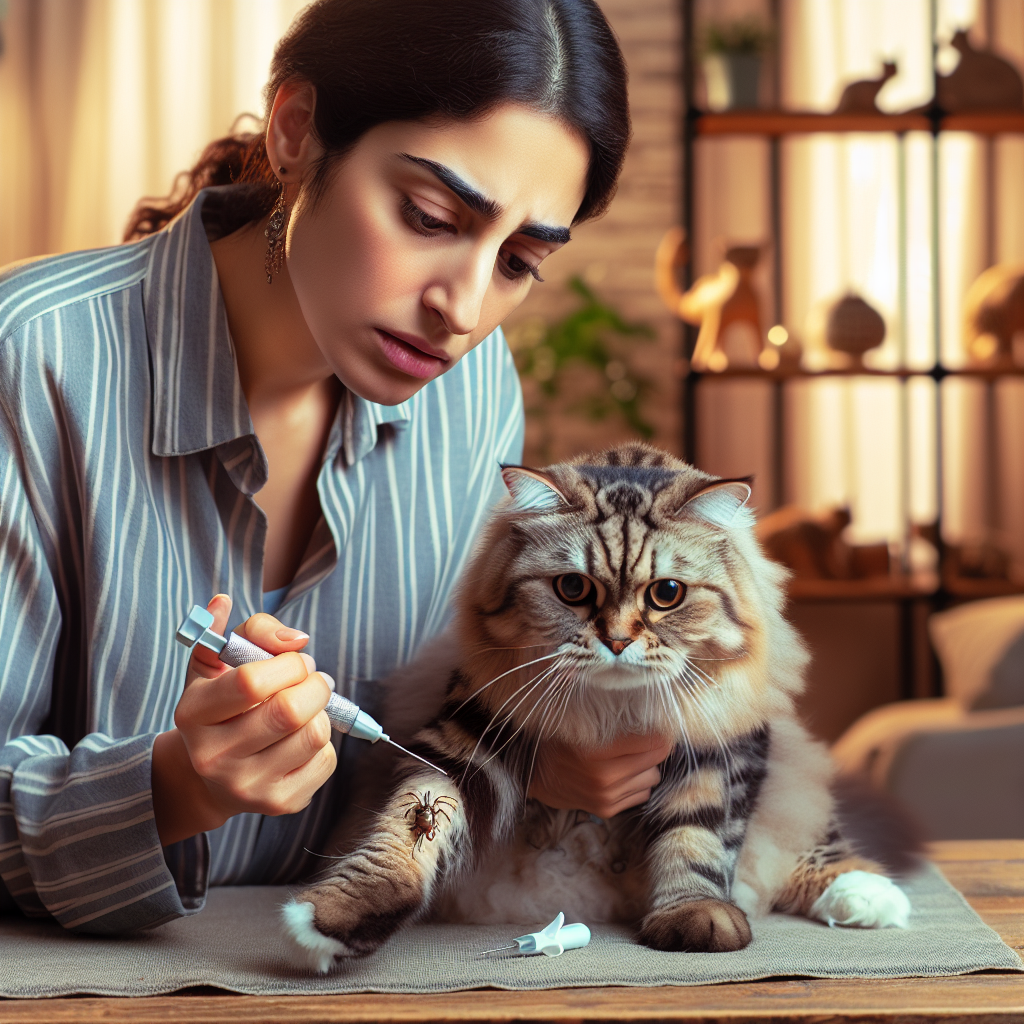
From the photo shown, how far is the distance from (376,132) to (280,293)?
0.80ft

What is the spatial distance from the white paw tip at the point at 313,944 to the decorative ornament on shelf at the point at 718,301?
124 inches

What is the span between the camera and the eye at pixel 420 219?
931 mm

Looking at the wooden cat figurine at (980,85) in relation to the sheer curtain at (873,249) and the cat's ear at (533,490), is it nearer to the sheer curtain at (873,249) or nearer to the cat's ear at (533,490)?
the sheer curtain at (873,249)

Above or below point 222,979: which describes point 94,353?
above

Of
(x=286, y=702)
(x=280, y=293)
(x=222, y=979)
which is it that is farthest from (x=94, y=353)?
(x=222, y=979)

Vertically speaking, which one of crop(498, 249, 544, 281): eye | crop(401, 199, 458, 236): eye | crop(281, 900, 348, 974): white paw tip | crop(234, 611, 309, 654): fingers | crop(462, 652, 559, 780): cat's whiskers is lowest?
crop(281, 900, 348, 974): white paw tip

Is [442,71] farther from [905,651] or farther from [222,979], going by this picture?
[905,651]

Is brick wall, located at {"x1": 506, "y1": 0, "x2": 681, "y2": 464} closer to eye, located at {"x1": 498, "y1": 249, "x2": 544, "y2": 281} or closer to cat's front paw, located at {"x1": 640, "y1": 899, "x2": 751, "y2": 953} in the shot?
eye, located at {"x1": 498, "y1": 249, "x2": 544, "y2": 281}

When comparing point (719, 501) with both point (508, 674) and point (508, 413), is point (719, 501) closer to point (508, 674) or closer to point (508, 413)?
point (508, 674)

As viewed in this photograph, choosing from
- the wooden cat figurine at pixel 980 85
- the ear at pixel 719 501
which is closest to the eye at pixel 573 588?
the ear at pixel 719 501

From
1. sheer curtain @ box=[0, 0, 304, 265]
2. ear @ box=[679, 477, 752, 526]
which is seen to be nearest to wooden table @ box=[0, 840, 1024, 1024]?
ear @ box=[679, 477, 752, 526]

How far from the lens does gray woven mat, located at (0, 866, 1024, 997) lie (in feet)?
2.52

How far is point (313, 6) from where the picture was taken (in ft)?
3.58

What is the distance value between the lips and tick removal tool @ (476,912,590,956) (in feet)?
→ 1.63
